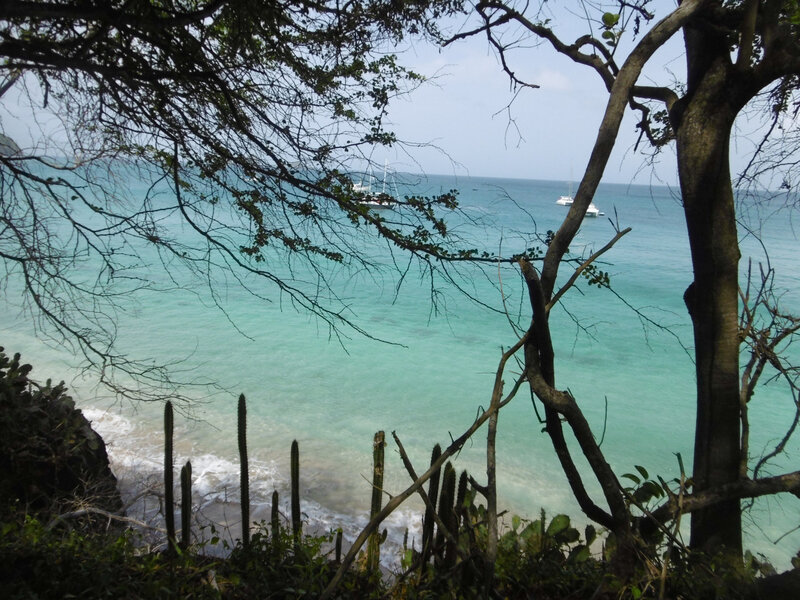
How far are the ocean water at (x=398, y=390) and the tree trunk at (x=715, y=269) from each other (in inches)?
11.9

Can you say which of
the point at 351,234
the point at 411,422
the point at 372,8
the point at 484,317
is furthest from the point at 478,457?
the point at 484,317

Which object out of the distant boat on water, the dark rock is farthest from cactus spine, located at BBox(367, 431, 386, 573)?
the dark rock

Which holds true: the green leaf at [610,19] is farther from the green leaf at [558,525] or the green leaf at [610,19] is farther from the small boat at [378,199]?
the green leaf at [558,525]

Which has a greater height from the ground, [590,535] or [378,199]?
[378,199]

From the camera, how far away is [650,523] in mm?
2652

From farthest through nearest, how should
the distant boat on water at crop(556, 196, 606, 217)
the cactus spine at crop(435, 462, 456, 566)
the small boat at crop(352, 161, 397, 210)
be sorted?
the small boat at crop(352, 161, 397, 210)
the distant boat on water at crop(556, 196, 606, 217)
the cactus spine at crop(435, 462, 456, 566)

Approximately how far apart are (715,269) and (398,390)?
768 cm

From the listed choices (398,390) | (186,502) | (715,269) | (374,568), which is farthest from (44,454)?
(398,390)

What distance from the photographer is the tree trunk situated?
121 inches

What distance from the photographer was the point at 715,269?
10.2ft

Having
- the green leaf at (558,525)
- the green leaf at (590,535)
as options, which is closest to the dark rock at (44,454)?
the green leaf at (558,525)

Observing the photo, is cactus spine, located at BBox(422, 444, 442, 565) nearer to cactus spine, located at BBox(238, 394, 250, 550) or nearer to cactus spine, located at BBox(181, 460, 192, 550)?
cactus spine, located at BBox(238, 394, 250, 550)

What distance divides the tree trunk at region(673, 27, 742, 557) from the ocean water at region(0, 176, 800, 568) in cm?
30

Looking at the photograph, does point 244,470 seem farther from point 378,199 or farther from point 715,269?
point 715,269
